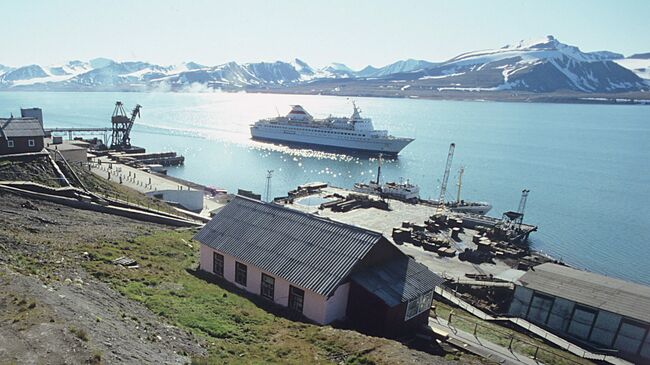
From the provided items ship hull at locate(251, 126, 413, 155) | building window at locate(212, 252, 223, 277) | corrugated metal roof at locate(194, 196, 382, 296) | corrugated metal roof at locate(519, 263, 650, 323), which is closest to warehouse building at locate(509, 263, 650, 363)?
corrugated metal roof at locate(519, 263, 650, 323)

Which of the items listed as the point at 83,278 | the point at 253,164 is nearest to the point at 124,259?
the point at 83,278

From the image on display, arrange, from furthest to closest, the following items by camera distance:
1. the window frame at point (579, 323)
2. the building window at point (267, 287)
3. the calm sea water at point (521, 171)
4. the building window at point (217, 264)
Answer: the calm sea water at point (521, 171), the window frame at point (579, 323), the building window at point (217, 264), the building window at point (267, 287)

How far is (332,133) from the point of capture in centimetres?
12156

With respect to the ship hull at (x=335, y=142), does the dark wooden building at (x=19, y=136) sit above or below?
above

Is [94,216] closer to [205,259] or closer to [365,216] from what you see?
[205,259]

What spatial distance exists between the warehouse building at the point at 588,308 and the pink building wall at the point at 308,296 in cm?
1339

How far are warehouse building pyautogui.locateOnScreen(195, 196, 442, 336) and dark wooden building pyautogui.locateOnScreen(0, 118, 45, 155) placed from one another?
90.5 feet

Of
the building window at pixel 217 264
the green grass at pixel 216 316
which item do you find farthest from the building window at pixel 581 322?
the building window at pixel 217 264

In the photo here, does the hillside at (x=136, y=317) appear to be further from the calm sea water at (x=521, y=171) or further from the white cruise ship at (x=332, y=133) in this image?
the white cruise ship at (x=332, y=133)

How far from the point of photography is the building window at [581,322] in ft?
73.2

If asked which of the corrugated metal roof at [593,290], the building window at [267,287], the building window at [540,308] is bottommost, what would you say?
the building window at [540,308]

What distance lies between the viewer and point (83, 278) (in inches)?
674

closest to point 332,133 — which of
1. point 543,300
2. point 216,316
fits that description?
point 543,300

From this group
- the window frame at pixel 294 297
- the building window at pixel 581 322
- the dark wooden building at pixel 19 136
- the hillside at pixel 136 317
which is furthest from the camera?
the dark wooden building at pixel 19 136
